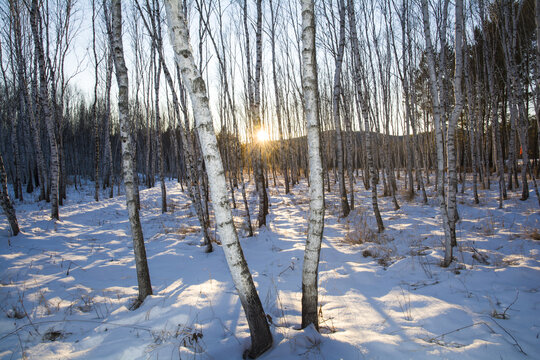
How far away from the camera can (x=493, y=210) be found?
732 centimetres

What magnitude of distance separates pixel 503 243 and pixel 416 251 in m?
1.67

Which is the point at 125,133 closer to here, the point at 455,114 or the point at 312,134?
the point at 312,134

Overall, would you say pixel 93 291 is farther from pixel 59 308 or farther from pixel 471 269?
pixel 471 269

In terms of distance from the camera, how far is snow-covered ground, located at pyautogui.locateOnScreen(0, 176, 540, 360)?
6.83ft

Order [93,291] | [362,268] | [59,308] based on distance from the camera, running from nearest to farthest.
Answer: [59,308], [93,291], [362,268]

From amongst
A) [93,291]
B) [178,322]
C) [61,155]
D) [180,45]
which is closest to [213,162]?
[180,45]

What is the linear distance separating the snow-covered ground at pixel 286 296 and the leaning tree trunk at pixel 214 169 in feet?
0.86

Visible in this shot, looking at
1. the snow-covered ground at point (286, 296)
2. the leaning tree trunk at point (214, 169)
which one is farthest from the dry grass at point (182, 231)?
the leaning tree trunk at point (214, 169)

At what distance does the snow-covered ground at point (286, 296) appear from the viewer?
2082 mm

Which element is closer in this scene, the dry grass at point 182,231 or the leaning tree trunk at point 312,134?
the leaning tree trunk at point 312,134

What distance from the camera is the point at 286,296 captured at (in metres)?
3.18

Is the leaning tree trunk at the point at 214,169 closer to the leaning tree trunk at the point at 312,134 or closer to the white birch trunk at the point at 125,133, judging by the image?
the leaning tree trunk at the point at 312,134

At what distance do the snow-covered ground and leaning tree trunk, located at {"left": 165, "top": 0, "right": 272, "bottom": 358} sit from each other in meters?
0.26

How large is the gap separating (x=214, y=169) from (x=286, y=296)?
2123mm
